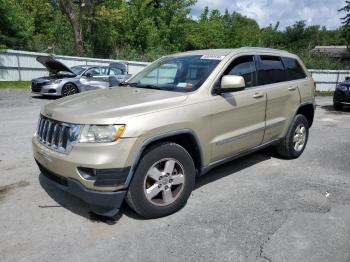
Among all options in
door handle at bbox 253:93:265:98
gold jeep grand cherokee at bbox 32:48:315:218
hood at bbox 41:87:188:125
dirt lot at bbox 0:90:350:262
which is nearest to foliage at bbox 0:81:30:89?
dirt lot at bbox 0:90:350:262

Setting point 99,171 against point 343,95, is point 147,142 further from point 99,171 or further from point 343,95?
point 343,95

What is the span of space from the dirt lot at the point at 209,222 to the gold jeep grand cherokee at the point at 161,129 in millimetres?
300

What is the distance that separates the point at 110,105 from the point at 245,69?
6.74 feet

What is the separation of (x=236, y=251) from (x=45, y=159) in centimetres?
212

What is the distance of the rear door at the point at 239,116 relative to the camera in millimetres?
4227

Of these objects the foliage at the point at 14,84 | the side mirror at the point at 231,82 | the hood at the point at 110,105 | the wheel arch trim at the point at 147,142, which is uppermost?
the side mirror at the point at 231,82

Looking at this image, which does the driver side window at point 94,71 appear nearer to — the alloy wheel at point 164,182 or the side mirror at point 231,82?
the side mirror at point 231,82

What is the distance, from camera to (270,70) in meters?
5.29

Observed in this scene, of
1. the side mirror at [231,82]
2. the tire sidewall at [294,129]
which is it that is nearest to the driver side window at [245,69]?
the side mirror at [231,82]

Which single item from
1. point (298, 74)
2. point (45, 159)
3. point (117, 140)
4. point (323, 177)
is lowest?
point (323, 177)

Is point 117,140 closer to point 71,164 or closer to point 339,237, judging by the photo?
point 71,164

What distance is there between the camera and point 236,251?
320 centimetres

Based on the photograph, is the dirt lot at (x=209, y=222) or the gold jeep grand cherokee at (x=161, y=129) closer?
the dirt lot at (x=209, y=222)

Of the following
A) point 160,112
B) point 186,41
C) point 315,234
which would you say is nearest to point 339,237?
point 315,234
